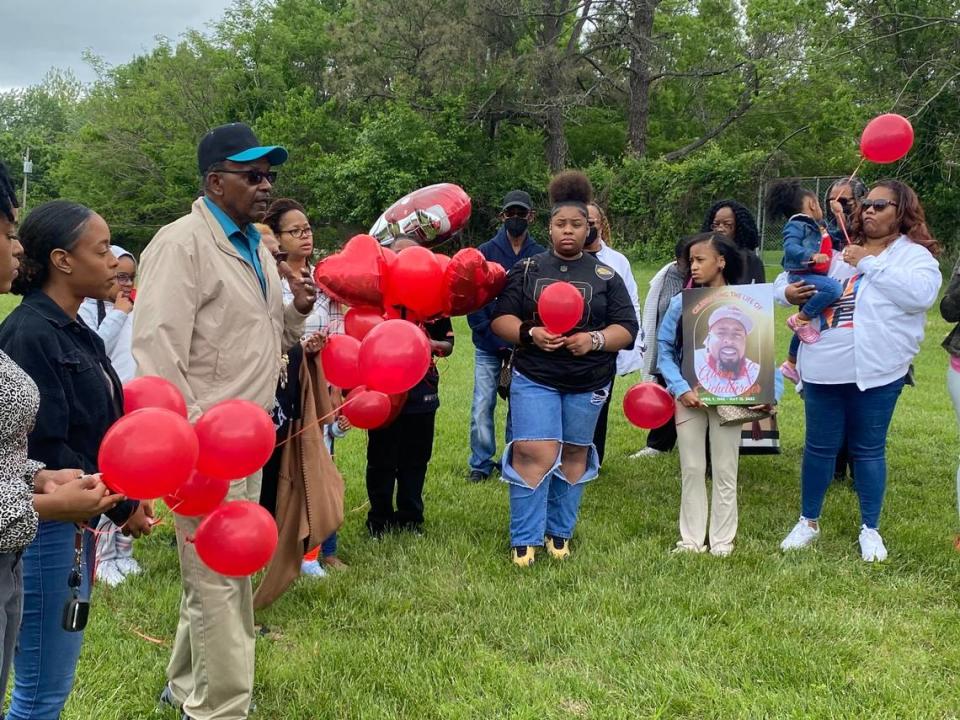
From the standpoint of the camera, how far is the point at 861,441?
4742mm

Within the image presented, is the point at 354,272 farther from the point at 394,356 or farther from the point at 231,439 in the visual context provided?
the point at 231,439

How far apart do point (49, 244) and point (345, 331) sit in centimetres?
229

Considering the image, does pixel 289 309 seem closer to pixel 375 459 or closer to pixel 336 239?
pixel 375 459

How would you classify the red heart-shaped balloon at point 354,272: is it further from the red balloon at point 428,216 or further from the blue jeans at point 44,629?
the blue jeans at point 44,629

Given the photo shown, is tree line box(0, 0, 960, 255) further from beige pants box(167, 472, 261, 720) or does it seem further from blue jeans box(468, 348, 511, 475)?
beige pants box(167, 472, 261, 720)

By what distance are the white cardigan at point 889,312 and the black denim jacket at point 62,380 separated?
152 inches

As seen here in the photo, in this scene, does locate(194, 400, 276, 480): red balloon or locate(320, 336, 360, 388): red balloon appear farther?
locate(320, 336, 360, 388): red balloon

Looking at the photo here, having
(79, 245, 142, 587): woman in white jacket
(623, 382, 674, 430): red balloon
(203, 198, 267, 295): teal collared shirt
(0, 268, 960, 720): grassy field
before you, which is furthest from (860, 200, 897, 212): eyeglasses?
(79, 245, 142, 587): woman in white jacket

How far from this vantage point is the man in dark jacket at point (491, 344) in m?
6.13

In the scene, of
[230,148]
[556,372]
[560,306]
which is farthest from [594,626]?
[230,148]

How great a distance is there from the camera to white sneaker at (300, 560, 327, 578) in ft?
14.9

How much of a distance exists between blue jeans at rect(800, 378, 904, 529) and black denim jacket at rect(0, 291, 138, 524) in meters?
3.89

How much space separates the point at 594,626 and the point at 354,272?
2146 mm

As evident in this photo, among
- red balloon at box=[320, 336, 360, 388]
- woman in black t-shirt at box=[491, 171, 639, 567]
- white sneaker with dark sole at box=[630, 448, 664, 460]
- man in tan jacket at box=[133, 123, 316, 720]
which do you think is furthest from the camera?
white sneaker with dark sole at box=[630, 448, 664, 460]
